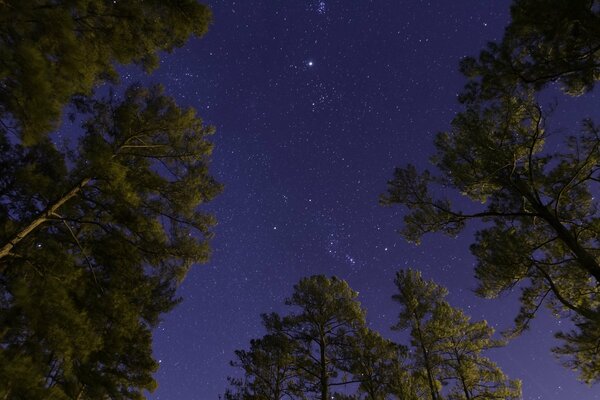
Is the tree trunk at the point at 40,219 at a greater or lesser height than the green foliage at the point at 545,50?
lesser

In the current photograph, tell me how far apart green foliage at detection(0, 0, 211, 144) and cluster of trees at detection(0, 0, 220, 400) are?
0.06 feet

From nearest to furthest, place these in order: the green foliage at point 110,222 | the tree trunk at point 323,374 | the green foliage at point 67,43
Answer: the green foliage at point 67,43, the green foliage at point 110,222, the tree trunk at point 323,374

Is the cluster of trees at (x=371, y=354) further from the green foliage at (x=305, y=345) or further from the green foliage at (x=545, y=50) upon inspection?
the green foliage at (x=545, y=50)

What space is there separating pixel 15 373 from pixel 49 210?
3572 mm

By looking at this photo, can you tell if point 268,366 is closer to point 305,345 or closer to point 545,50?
point 305,345

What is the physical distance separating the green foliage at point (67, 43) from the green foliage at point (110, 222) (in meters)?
1.81

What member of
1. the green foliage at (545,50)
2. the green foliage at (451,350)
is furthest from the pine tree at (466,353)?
the green foliage at (545,50)

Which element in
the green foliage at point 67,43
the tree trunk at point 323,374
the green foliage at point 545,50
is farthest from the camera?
the tree trunk at point 323,374

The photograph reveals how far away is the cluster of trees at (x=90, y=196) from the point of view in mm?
4391

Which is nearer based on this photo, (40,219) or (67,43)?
(67,43)

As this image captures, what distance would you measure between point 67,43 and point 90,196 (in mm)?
4432

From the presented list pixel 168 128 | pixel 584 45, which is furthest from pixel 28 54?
pixel 584 45

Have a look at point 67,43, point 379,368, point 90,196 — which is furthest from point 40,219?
point 379,368

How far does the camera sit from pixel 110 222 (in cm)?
841
